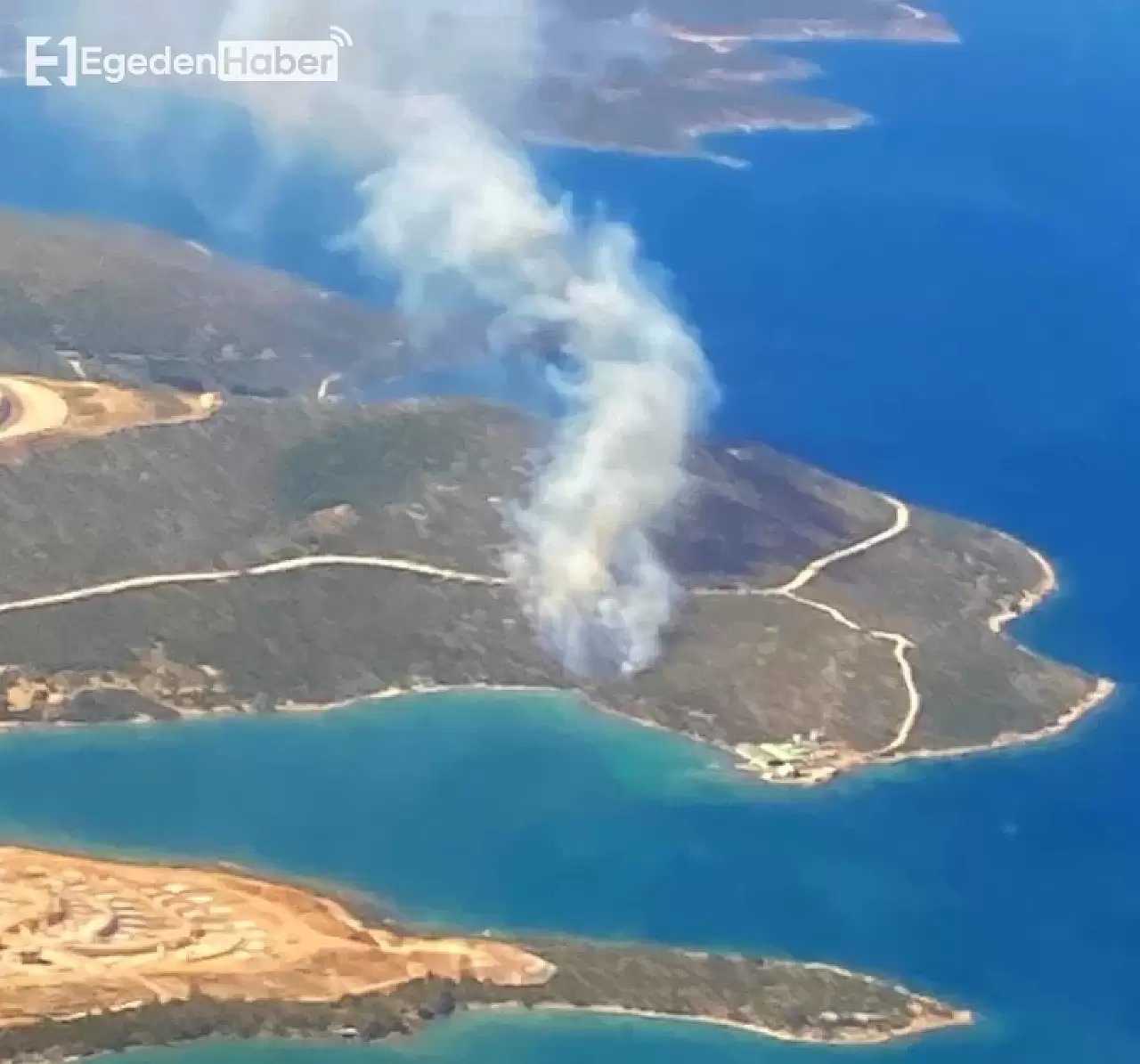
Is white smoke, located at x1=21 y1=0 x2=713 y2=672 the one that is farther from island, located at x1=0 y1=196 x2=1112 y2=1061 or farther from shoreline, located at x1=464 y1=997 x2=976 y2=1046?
shoreline, located at x1=464 y1=997 x2=976 y2=1046

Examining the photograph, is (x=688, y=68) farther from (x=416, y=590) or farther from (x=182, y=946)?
(x=182, y=946)

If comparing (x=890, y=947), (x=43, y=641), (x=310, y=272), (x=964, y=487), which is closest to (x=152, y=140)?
(x=310, y=272)

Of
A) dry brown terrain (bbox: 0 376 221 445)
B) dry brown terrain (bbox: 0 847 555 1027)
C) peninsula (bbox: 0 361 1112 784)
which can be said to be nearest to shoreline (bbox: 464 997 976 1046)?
dry brown terrain (bbox: 0 847 555 1027)

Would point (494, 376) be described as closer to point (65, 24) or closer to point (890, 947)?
point (890, 947)

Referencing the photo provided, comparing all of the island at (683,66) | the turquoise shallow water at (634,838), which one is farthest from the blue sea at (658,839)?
the island at (683,66)

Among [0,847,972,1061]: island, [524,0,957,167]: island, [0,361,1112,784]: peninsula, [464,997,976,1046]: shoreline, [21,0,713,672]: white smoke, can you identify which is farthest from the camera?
[524,0,957,167]: island

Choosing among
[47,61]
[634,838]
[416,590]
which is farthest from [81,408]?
[47,61]

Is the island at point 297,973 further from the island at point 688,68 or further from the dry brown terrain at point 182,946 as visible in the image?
the island at point 688,68
